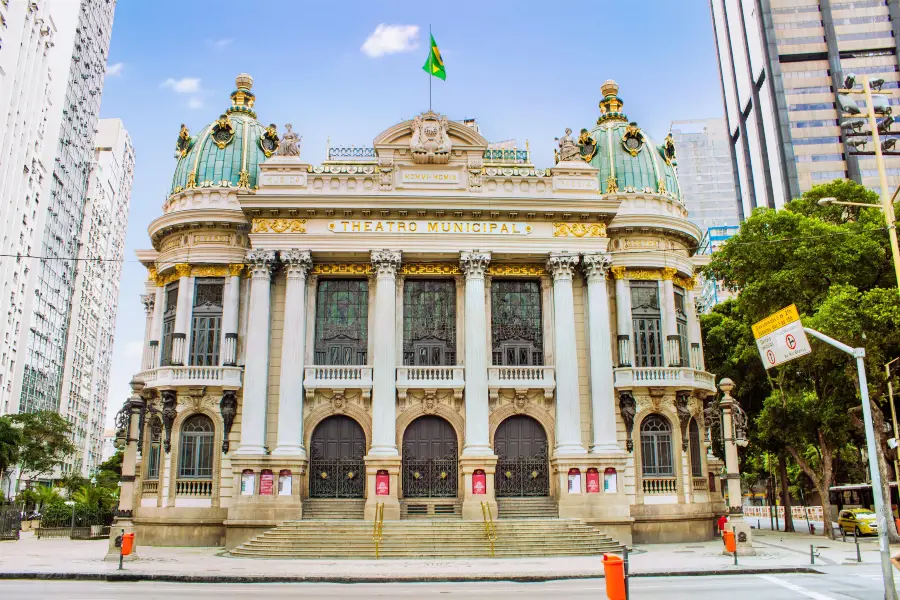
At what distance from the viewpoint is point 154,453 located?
34969 millimetres

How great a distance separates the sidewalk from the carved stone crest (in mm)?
17858

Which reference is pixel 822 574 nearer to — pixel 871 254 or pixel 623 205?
pixel 871 254

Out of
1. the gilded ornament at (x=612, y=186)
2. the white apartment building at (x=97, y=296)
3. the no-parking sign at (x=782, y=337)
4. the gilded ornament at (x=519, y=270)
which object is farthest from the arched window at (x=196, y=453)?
the white apartment building at (x=97, y=296)

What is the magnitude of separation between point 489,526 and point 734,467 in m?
9.54

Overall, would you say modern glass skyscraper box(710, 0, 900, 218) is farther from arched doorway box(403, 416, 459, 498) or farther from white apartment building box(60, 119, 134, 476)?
white apartment building box(60, 119, 134, 476)

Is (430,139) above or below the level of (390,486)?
above

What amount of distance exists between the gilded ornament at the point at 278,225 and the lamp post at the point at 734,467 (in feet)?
62.8

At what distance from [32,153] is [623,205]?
226 feet

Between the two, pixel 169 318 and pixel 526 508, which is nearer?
pixel 526 508

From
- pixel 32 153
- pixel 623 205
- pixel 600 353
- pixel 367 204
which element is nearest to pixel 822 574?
pixel 600 353

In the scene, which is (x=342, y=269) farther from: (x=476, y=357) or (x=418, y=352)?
(x=476, y=357)

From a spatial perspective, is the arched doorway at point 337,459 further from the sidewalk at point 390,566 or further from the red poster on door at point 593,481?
the red poster on door at point 593,481

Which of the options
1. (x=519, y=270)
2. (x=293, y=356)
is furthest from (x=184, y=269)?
(x=519, y=270)

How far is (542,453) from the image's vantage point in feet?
112
